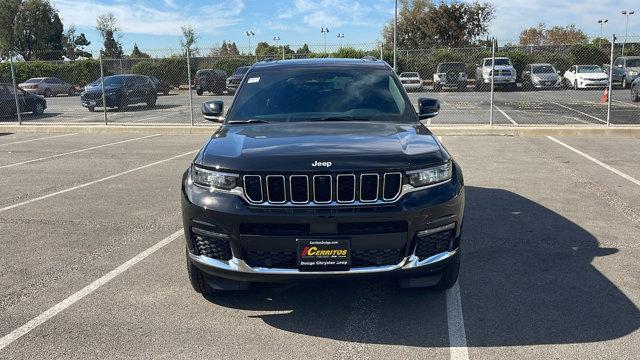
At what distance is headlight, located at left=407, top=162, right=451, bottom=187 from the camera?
3.46 metres

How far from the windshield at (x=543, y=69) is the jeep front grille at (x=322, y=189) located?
29662 mm

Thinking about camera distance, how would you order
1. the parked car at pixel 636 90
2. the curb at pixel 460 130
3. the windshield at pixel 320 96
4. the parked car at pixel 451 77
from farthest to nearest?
the parked car at pixel 451 77 → the parked car at pixel 636 90 → the curb at pixel 460 130 → the windshield at pixel 320 96

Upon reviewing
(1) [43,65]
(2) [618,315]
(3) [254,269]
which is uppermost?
(1) [43,65]

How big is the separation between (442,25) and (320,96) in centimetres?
5398

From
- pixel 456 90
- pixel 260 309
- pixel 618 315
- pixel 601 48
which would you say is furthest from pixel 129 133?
pixel 601 48

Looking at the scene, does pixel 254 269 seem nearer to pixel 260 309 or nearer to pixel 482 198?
pixel 260 309

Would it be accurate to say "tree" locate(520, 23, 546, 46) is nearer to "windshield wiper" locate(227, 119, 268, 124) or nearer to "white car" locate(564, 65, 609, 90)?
"white car" locate(564, 65, 609, 90)

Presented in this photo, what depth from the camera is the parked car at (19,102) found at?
20.4 metres

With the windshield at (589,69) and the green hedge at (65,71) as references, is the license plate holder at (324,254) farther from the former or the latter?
the green hedge at (65,71)

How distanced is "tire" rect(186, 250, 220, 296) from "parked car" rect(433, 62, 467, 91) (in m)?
27.3

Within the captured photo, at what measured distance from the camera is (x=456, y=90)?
29.7 meters

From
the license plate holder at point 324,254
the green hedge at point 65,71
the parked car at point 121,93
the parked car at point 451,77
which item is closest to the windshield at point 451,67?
the parked car at point 451,77

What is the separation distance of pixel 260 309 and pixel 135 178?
5.66m

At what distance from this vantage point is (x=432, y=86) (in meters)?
31.9
